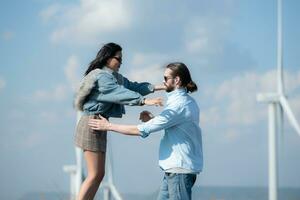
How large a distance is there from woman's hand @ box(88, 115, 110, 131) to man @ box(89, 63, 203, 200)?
15cm

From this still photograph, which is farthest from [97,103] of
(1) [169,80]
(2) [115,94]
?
(1) [169,80]

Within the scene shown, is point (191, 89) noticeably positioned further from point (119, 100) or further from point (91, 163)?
point (91, 163)

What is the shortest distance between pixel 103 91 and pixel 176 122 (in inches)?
41.0

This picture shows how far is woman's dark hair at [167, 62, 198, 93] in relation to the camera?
19.9ft

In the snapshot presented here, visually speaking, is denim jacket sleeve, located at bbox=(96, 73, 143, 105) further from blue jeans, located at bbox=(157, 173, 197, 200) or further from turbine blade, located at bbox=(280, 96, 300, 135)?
turbine blade, located at bbox=(280, 96, 300, 135)

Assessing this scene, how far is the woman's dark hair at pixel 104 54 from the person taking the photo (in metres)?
6.89

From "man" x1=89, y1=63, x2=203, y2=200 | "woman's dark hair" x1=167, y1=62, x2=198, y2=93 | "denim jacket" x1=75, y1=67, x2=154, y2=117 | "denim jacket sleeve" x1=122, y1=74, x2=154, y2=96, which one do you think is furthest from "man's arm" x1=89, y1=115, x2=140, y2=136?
"denim jacket sleeve" x1=122, y1=74, x2=154, y2=96

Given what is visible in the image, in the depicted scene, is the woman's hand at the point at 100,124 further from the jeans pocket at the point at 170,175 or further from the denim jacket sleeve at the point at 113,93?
the jeans pocket at the point at 170,175

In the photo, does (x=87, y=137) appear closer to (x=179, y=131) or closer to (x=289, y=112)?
(x=179, y=131)

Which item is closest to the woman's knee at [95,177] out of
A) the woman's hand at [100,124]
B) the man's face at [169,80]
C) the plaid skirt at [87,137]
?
the plaid skirt at [87,137]

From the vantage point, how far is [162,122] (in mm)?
5898

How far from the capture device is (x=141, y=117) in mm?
6465

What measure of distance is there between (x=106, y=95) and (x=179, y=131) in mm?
1001

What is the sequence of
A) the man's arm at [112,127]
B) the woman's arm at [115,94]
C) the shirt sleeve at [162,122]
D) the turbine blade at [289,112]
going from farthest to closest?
the turbine blade at [289,112]
the woman's arm at [115,94]
the man's arm at [112,127]
the shirt sleeve at [162,122]
